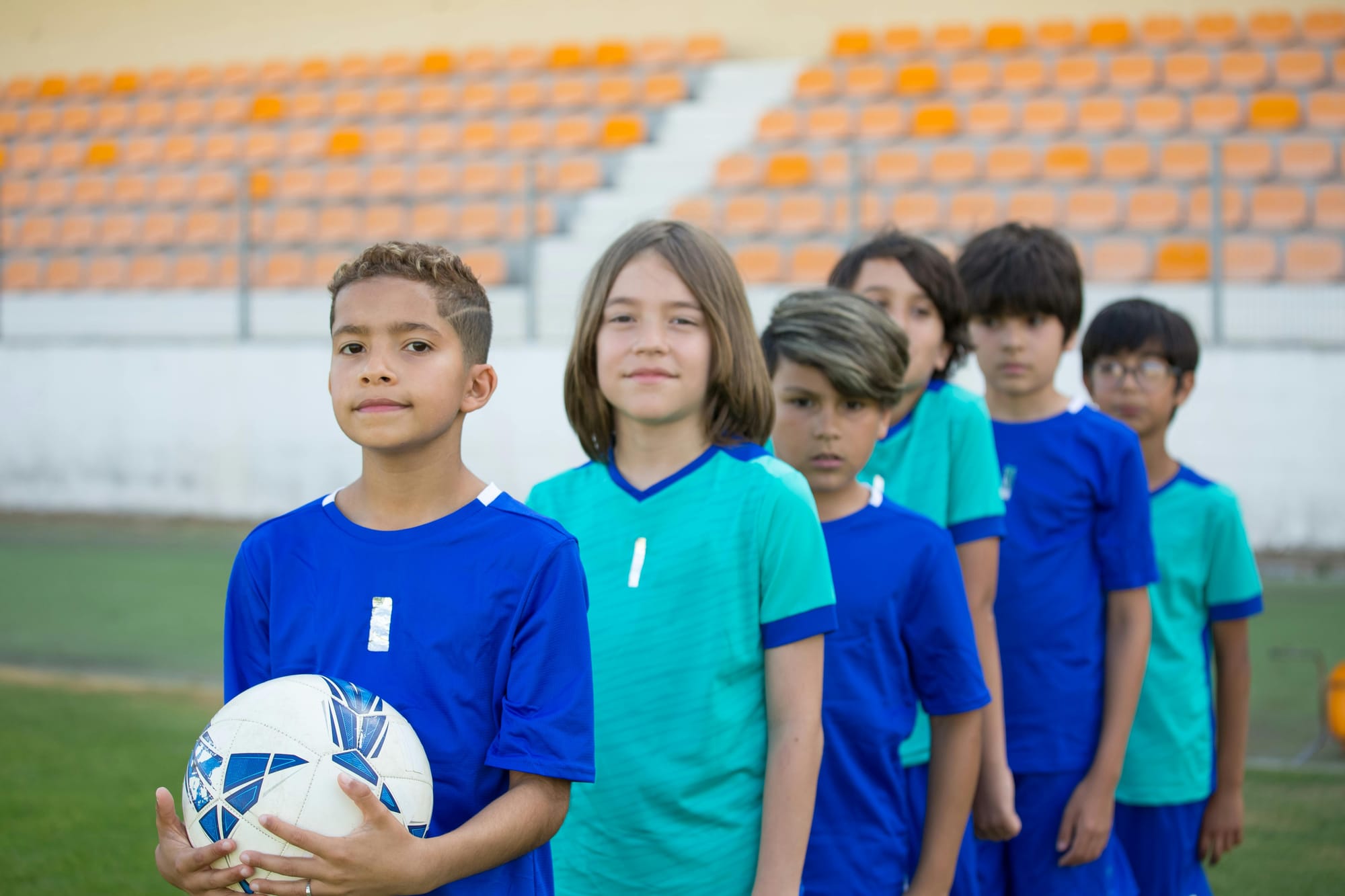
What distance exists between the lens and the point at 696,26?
13.8 meters

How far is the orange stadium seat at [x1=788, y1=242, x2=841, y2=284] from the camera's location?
983 cm

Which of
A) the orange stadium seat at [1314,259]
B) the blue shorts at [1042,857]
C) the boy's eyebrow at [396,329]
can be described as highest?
the orange stadium seat at [1314,259]

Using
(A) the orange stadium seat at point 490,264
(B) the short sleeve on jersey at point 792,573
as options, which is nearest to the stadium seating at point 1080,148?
(A) the orange stadium seat at point 490,264

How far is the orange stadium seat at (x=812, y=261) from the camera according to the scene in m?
9.83

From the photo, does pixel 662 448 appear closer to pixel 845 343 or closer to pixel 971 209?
pixel 845 343

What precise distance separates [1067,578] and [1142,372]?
0.65 m

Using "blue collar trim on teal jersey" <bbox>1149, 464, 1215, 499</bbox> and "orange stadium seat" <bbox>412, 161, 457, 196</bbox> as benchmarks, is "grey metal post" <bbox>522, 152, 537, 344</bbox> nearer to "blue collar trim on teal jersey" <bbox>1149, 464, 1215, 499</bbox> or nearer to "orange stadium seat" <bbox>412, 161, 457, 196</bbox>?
"orange stadium seat" <bbox>412, 161, 457, 196</bbox>

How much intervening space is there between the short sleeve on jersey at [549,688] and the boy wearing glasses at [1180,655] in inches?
65.7

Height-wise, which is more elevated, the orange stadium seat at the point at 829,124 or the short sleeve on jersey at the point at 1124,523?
the orange stadium seat at the point at 829,124

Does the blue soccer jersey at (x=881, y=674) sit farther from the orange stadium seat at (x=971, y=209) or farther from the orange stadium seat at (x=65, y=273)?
the orange stadium seat at (x=65, y=273)

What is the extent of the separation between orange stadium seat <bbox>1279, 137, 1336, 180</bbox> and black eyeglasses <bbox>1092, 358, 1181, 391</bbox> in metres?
6.87

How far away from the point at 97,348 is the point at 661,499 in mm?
9869

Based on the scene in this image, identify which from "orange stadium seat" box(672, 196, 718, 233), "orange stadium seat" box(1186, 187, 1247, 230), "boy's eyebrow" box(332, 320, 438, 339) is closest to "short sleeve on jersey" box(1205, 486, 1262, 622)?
"boy's eyebrow" box(332, 320, 438, 339)

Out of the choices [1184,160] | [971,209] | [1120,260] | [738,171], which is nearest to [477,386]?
[1120,260]
